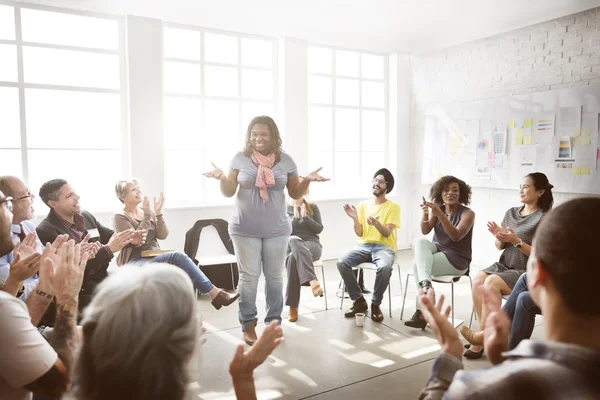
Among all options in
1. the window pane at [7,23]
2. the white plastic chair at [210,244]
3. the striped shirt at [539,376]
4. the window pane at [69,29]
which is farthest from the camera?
the white plastic chair at [210,244]

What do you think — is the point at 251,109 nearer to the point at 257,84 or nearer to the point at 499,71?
the point at 257,84

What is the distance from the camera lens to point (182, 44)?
18.0ft

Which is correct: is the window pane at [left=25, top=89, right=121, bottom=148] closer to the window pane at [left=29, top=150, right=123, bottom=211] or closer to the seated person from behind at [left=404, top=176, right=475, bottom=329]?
the window pane at [left=29, top=150, right=123, bottom=211]

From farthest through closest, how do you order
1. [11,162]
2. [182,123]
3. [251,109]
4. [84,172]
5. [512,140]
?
[251,109], [182,123], [512,140], [84,172], [11,162]

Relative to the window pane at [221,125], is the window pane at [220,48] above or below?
above

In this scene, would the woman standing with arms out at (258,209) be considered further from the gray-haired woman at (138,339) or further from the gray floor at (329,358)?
the gray-haired woman at (138,339)

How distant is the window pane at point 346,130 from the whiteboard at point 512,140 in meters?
1.05

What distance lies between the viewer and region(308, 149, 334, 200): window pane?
21.4 feet

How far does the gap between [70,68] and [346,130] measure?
12.4 feet

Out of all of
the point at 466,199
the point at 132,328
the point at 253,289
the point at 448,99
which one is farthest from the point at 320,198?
the point at 132,328

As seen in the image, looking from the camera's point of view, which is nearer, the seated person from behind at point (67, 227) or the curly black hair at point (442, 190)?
the seated person from behind at point (67, 227)

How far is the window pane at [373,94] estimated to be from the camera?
691cm

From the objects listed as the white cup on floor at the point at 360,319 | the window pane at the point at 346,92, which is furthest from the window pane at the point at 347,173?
the white cup on floor at the point at 360,319

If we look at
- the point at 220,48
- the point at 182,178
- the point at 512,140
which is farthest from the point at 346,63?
the point at 182,178
